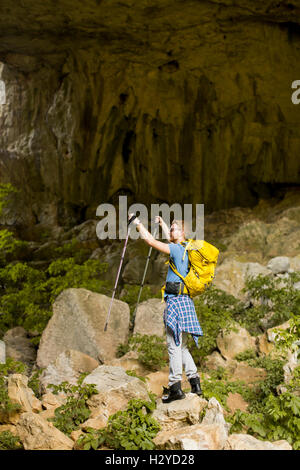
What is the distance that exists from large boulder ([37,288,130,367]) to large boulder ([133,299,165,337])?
0.84 ft

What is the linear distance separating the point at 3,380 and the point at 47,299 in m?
5.74

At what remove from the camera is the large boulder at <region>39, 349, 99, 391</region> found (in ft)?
19.3

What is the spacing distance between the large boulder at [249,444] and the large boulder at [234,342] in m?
3.10

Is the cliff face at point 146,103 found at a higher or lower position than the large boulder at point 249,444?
higher

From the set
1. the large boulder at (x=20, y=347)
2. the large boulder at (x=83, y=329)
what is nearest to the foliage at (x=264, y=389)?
the large boulder at (x=83, y=329)

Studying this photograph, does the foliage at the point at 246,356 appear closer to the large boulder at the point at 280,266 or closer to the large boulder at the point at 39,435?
the large boulder at the point at 39,435

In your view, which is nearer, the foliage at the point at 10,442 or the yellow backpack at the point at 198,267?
the foliage at the point at 10,442

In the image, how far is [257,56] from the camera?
1222cm

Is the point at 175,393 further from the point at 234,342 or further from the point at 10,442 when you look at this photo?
the point at 234,342

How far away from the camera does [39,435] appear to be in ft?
12.4

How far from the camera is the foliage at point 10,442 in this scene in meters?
3.89

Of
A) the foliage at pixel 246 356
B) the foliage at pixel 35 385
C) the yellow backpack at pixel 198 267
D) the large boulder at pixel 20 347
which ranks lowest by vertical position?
the large boulder at pixel 20 347

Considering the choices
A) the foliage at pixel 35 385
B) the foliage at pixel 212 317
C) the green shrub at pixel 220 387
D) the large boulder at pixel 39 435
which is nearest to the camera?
the large boulder at pixel 39 435
